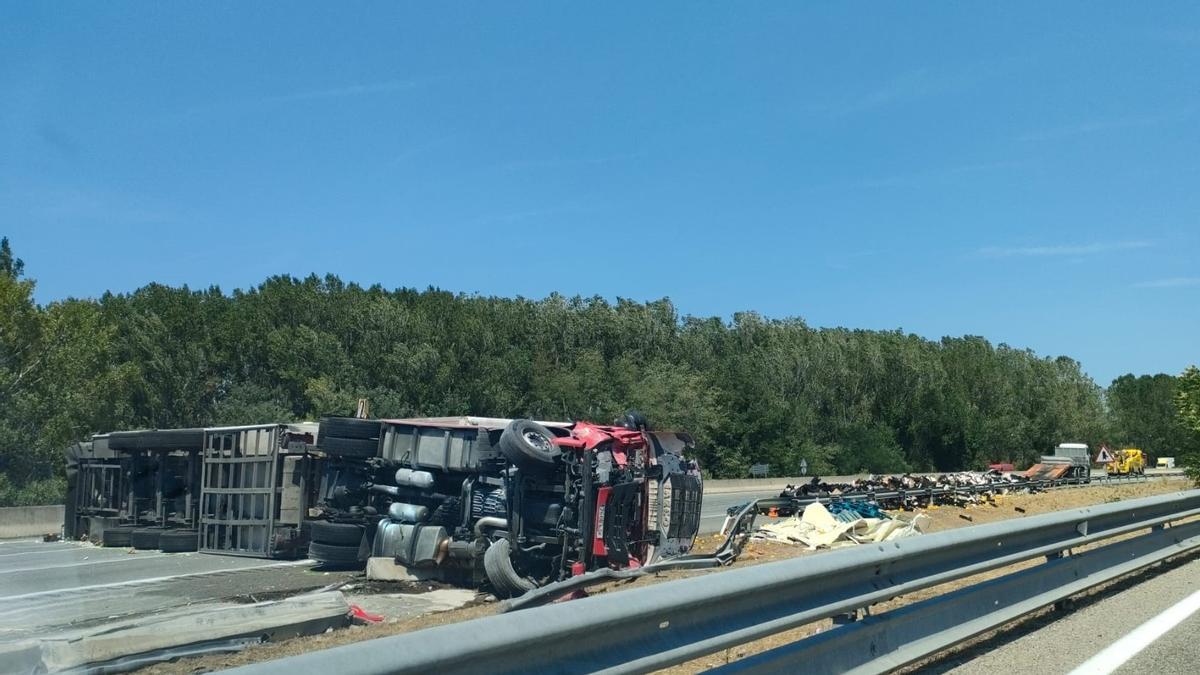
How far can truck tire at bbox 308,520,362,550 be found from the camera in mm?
15359

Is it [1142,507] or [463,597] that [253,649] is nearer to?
[463,597]

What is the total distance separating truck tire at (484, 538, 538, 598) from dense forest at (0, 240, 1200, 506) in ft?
50.9

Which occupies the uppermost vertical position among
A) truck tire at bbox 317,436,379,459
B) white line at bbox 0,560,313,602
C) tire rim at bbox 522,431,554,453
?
tire rim at bbox 522,431,554,453

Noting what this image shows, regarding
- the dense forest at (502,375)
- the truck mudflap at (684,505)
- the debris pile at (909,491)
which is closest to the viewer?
the truck mudflap at (684,505)

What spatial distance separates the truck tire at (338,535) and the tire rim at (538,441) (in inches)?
133

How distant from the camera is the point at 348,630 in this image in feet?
32.3

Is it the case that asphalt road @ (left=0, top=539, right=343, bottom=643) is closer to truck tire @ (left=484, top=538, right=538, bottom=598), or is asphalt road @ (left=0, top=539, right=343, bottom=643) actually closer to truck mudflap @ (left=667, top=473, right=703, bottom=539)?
truck tire @ (left=484, top=538, right=538, bottom=598)

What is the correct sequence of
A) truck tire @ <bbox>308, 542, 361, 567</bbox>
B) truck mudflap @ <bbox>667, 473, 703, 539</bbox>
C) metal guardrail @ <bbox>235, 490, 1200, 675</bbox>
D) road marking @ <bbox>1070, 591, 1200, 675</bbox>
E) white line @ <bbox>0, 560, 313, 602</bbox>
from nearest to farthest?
metal guardrail @ <bbox>235, 490, 1200, 675</bbox>
road marking @ <bbox>1070, 591, 1200, 675</bbox>
white line @ <bbox>0, 560, 313, 602</bbox>
truck mudflap @ <bbox>667, 473, 703, 539</bbox>
truck tire @ <bbox>308, 542, 361, 567</bbox>

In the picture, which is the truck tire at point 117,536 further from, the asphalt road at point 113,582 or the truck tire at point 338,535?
the truck tire at point 338,535

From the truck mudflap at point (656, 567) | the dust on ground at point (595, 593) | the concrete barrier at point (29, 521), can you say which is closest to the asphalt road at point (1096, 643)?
the dust on ground at point (595, 593)

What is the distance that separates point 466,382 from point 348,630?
161 feet

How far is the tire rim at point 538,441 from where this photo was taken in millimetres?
13539

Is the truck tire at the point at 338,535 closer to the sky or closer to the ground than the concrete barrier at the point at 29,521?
closer to the sky

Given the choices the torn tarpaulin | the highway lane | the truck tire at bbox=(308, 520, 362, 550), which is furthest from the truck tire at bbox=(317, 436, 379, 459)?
the torn tarpaulin
